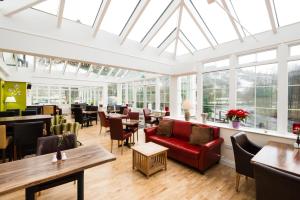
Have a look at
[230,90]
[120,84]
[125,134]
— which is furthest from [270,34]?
[120,84]

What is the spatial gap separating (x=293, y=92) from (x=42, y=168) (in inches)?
178

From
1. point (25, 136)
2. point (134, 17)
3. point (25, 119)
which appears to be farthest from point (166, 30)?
point (25, 119)

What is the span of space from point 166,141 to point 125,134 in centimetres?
125

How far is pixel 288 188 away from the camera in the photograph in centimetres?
133

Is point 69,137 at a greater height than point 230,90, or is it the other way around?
point 230,90

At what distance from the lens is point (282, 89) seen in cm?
315

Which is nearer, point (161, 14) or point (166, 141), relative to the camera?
point (166, 141)

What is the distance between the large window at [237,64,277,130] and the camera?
3377mm

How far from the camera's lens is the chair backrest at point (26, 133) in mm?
3090

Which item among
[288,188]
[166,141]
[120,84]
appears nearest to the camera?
[288,188]

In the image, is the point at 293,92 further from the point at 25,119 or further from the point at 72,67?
the point at 72,67

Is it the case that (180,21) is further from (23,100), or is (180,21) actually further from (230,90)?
(23,100)

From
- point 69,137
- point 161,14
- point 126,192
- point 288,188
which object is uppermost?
point 161,14

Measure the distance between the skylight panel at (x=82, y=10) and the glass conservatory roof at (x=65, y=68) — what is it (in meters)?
3.87
